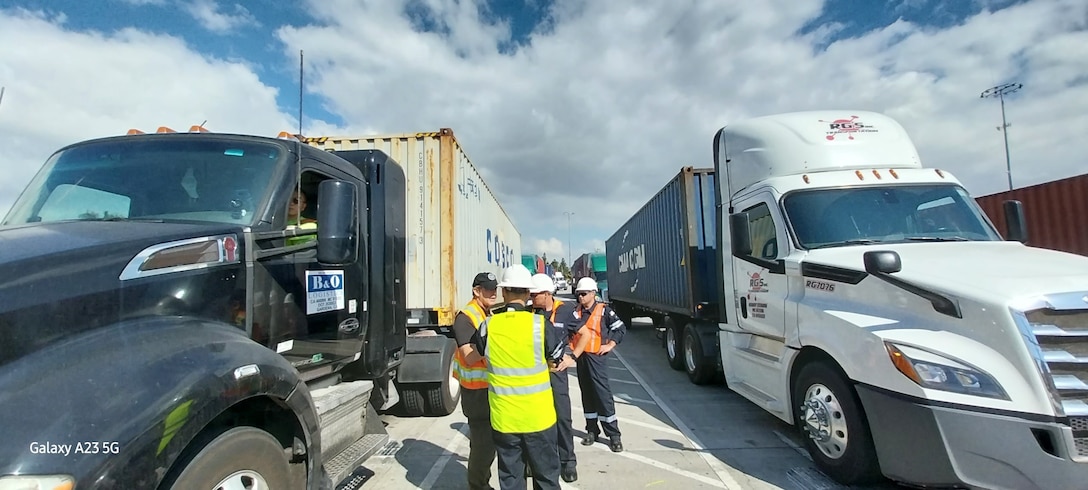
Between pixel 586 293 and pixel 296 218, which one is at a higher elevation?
pixel 296 218

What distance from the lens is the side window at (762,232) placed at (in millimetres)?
4875

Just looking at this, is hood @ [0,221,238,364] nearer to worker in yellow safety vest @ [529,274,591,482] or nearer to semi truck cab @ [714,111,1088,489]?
worker in yellow safety vest @ [529,274,591,482]

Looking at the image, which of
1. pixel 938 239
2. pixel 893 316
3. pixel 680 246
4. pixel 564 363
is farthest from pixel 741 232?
pixel 680 246

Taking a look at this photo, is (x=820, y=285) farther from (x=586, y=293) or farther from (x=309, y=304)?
(x=309, y=304)

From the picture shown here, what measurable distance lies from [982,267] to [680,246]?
474 centimetres

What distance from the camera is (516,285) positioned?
127 inches

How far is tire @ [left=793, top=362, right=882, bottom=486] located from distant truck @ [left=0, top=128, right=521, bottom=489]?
3181 mm

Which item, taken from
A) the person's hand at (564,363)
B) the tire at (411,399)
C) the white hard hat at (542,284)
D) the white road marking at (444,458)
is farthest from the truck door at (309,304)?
the tire at (411,399)

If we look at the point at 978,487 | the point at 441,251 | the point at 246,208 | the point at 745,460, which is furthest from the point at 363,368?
the point at 978,487

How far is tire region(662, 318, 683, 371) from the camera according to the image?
840cm

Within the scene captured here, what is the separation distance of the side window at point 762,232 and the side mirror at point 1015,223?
1773 millimetres

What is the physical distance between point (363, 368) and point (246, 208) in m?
1.68

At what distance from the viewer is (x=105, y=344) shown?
6.48 feet

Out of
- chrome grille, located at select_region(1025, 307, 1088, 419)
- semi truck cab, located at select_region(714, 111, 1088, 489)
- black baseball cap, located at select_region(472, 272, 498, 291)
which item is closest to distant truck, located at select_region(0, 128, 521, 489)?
black baseball cap, located at select_region(472, 272, 498, 291)
